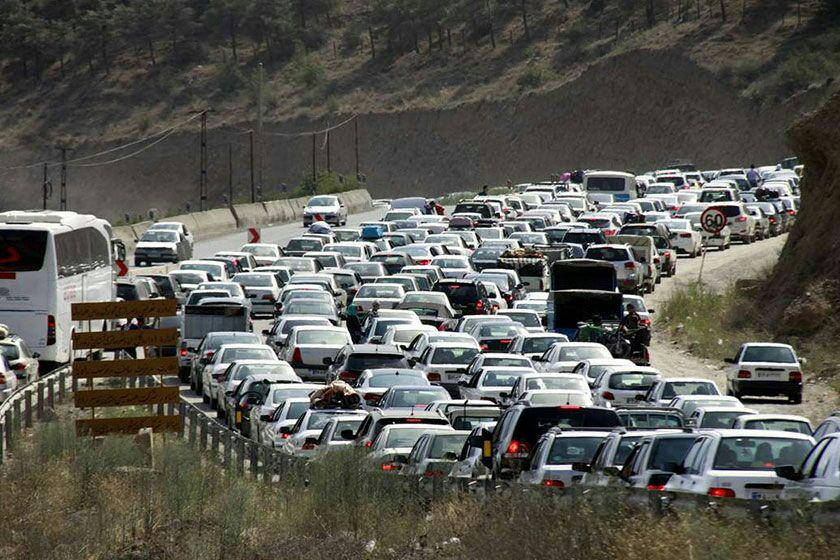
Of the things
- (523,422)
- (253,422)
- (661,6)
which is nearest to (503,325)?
(253,422)

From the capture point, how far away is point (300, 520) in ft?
68.1

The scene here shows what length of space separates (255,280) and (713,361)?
13.9m

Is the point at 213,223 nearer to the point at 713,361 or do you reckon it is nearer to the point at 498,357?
the point at 713,361

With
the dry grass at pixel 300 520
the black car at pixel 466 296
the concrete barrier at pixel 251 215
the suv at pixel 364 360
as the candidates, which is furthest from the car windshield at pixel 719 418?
the concrete barrier at pixel 251 215

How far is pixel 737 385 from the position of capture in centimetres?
3594

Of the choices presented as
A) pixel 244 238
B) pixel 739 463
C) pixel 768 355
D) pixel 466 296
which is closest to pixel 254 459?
pixel 739 463

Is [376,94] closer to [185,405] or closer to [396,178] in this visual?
[396,178]

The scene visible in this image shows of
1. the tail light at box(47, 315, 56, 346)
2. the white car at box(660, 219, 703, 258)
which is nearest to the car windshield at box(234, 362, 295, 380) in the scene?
the tail light at box(47, 315, 56, 346)

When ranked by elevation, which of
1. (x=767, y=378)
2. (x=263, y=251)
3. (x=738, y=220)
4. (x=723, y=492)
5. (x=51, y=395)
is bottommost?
(x=767, y=378)

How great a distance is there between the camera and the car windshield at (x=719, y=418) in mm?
25359

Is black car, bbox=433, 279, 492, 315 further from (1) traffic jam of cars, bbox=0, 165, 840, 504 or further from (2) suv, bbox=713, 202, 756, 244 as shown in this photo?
(2) suv, bbox=713, 202, 756, 244

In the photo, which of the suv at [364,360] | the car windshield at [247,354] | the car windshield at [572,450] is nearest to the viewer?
the car windshield at [572,450]

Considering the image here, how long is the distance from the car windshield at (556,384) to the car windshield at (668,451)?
36.1ft

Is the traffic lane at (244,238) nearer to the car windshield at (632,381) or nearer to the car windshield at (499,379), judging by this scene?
the car windshield at (499,379)
